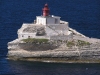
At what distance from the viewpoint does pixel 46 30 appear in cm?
8619

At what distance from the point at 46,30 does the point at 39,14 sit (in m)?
48.1

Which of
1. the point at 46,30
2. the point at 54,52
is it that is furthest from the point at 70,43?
the point at 46,30

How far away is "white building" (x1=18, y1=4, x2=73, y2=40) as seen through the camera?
8488 centimetres

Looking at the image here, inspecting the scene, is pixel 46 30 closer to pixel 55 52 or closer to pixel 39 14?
pixel 55 52

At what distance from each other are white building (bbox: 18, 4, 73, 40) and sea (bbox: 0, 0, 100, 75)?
13.4ft

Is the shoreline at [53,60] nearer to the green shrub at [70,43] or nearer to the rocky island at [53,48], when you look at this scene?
the rocky island at [53,48]

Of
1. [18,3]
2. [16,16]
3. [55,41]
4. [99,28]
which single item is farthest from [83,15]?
[55,41]

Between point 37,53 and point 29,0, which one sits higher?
point 29,0

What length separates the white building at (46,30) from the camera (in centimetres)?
8488

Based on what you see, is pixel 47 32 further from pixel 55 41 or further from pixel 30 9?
pixel 30 9

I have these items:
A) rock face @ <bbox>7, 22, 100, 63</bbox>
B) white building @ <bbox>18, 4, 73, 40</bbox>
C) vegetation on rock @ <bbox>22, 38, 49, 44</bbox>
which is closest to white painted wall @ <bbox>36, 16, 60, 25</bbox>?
white building @ <bbox>18, 4, 73, 40</bbox>

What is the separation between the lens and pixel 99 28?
4264 inches

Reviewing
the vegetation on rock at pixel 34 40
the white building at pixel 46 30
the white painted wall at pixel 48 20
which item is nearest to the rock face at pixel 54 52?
the vegetation on rock at pixel 34 40

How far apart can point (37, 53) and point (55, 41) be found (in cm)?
298
